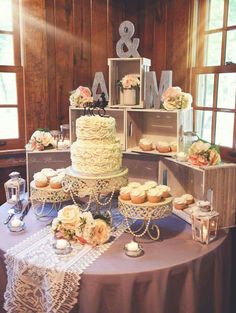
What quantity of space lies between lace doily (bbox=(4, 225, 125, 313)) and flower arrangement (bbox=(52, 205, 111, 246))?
4 cm

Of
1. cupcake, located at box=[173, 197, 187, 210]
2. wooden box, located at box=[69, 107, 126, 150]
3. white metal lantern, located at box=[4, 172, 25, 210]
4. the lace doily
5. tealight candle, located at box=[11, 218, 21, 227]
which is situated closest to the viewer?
the lace doily

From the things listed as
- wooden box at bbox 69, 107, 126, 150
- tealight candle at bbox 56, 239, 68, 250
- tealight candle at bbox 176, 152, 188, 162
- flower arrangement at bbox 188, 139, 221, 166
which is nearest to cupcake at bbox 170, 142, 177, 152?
tealight candle at bbox 176, 152, 188, 162

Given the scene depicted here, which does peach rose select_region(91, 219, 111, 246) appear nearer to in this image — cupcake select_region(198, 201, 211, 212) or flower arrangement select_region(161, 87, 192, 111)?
cupcake select_region(198, 201, 211, 212)

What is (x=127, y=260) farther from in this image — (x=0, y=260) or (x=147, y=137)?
(x=147, y=137)

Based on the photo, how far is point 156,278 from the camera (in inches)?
58.9

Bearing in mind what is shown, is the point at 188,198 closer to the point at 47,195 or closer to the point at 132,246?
the point at 132,246

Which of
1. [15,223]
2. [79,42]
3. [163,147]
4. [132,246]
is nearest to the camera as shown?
[132,246]

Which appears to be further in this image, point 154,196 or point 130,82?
point 130,82

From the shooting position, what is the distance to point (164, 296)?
150 cm

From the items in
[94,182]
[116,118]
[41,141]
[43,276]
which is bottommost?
[43,276]

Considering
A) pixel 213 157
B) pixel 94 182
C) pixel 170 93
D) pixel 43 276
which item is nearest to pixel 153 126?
pixel 170 93

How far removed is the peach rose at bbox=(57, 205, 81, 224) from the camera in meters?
1.73

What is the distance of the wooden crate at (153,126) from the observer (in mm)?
2270

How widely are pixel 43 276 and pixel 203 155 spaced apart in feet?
3.18
